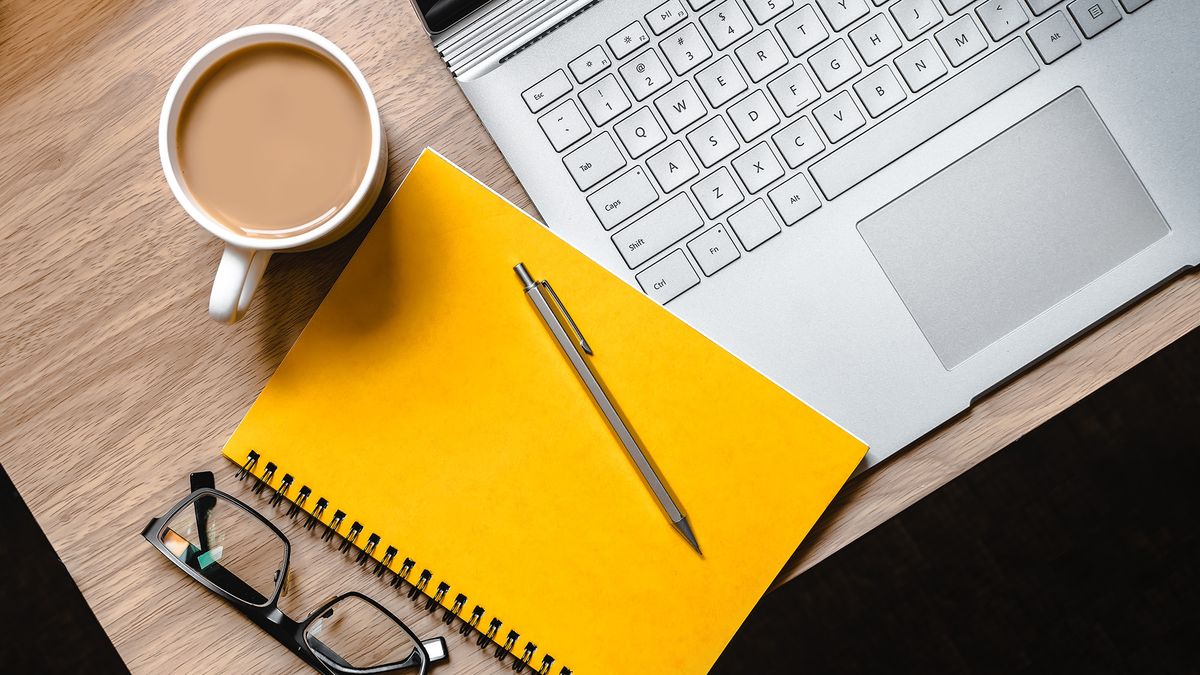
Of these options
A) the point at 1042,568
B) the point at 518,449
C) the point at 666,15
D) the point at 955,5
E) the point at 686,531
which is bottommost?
the point at 1042,568

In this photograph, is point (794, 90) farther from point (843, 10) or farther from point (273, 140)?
point (273, 140)

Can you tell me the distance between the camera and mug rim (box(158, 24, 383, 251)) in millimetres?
503

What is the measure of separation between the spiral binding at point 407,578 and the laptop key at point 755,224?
332 mm

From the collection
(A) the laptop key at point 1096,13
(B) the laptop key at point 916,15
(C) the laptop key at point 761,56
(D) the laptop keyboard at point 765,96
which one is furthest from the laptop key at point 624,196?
(A) the laptop key at point 1096,13

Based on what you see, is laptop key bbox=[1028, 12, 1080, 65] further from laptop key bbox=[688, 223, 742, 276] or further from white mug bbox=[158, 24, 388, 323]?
white mug bbox=[158, 24, 388, 323]

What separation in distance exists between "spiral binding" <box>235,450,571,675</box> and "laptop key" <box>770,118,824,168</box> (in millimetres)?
395

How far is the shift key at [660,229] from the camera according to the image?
22.4 inches

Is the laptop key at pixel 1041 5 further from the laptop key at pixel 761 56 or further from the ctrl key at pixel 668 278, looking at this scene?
the ctrl key at pixel 668 278

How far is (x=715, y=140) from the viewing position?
566 mm

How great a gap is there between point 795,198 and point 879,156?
0.07 metres

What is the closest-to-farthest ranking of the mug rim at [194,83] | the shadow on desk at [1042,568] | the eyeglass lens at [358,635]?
the mug rim at [194,83] < the eyeglass lens at [358,635] < the shadow on desk at [1042,568]

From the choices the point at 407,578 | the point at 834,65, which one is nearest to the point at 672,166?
the point at 834,65

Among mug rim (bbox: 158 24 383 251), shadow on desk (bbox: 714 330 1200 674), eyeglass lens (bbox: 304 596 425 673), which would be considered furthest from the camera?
shadow on desk (bbox: 714 330 1200 674)

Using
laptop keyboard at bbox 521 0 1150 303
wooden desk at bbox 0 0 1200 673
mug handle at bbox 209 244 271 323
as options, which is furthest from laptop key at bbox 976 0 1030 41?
mug handle at bbox 209 244 271 323
